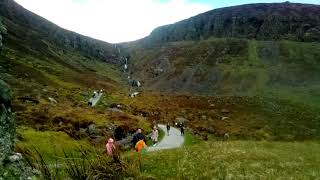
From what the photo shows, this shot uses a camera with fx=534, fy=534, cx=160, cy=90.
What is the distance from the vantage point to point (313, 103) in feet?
524

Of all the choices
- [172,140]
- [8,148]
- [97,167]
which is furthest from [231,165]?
[172,140]

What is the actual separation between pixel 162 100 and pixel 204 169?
153819mm

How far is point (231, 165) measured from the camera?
93.5 feet

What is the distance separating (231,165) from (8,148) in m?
16.6

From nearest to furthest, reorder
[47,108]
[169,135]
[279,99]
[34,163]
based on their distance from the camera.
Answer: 1. [34,163]
2. [169,135]
3. [47,108]
4. [279,99]

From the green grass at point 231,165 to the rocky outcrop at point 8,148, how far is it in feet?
26.0

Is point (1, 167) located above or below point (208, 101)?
above

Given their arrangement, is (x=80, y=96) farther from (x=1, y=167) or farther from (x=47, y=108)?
(x=1, y=167)

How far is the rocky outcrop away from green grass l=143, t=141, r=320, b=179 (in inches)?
312

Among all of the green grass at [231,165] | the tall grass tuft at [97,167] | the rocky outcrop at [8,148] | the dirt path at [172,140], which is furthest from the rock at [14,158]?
the dirt path at [172,140]

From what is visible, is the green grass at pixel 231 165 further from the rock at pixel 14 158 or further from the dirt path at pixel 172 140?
the dirt path at pixel 172 140

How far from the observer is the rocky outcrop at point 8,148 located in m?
13.1

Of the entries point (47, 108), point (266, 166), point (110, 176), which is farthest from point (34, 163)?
point (47, 108)

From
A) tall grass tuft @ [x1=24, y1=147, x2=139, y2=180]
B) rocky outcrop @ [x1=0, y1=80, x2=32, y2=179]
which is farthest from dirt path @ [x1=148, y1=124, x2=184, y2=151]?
tall grass tuft @ [x1=24, y1=147, x2=139, y2=180]
